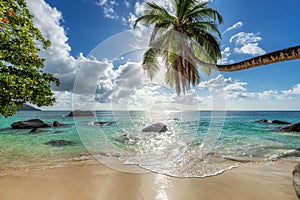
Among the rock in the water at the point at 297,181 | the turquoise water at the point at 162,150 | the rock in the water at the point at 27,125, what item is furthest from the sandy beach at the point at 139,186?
the rock in the water at the point at 27,125

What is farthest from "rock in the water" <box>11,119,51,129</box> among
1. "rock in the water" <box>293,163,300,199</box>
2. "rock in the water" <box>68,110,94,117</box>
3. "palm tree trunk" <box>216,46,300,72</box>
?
"rock in the water" <box>293,163,300,199</box>

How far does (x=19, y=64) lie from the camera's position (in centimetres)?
348

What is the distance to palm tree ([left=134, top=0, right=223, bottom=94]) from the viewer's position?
263 inches

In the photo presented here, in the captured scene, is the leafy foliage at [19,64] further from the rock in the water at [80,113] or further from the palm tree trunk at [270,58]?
the palm tree trunk at [270,58]

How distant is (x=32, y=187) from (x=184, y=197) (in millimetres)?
2909

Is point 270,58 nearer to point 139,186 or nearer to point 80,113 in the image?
point 139,186

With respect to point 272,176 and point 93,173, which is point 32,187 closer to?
point 93,173

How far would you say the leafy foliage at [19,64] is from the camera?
3182mm

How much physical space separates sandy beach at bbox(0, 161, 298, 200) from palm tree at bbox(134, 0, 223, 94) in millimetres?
4403

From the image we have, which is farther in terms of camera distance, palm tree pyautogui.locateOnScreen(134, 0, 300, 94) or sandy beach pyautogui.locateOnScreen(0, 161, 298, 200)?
palm tree pyautogui.locateOnScreen(134, 0, 300, 94)

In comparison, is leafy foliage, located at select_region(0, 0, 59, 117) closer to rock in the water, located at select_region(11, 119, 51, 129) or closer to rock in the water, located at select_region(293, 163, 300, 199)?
rock in the water, located at select_region(293, 163, 300, 199)

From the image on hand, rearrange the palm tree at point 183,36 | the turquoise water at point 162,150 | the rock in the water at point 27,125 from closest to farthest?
the turquoise water at point 162,150 < the palm tree at point 183,36 < the rock in the water at point 27,125

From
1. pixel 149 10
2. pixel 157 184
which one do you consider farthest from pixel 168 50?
pixel 157 184

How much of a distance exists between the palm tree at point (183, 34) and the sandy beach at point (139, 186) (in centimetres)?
440
